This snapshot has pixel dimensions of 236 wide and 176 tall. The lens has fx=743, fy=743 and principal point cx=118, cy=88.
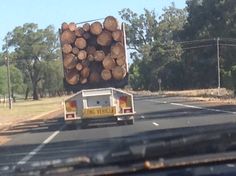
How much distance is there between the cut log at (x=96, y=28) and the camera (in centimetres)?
2875

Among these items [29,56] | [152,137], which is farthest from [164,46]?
[152,137]

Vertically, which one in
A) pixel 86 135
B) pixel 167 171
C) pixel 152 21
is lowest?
pixel 86 135

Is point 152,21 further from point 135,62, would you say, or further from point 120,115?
point 120,115

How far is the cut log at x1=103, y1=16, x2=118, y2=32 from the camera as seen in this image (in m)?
29.0

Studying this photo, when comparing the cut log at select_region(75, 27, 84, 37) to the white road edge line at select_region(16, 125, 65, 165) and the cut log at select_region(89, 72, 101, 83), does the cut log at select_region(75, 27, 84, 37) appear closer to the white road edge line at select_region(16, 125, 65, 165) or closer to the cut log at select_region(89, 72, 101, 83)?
the cut log at select_region(89, 72, 101, 83)

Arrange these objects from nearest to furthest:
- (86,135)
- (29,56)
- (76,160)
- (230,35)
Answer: (76,160) < (86,135) < (230,35) < (29,56)

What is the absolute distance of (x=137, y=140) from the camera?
4.73 m

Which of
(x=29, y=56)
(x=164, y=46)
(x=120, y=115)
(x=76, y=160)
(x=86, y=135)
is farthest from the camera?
(x=29, y=56)

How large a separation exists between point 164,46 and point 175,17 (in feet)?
78.0

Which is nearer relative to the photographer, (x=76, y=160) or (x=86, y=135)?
(x=76, y=160)

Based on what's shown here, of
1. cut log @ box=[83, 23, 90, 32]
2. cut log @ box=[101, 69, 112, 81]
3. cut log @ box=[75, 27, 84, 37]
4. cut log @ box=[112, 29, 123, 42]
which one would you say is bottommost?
cut log @ box=[101, 69, 112, 81]

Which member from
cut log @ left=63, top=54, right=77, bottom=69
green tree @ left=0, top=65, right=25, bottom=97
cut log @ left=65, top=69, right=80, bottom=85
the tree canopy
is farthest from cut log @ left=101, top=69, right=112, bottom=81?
green tree @ left=0, top=65, right=25, bottom=97

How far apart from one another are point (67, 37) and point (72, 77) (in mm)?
1600

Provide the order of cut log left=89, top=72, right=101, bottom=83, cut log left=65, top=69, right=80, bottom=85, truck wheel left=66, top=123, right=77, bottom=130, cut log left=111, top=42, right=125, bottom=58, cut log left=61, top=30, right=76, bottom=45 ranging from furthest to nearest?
cut log left=61, top=30, right=76, bottom=45, cut log left=65, top=69, right=80, bottom=85, cut log left=89, top=72, right=101, bottom=83, cut log left=111, top=42, right=125, bottom=58, truck wheel left=66, top=123, right=77, bottom=130
